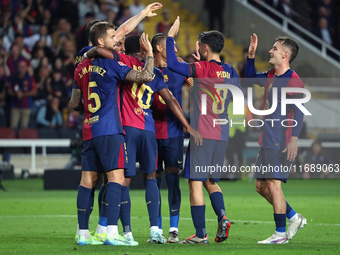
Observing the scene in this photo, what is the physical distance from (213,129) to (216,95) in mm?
405

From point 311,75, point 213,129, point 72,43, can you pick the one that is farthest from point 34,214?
point 311,75

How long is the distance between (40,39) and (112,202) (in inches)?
545

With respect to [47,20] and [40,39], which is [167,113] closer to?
[40,39]

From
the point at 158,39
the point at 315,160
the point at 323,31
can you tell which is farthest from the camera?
the point at 323,31

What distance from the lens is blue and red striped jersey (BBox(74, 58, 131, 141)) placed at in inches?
284

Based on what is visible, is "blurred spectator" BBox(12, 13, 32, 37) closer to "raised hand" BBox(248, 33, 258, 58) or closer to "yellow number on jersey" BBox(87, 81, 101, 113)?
"raised hand" BBox(248, 33, 258, 58)

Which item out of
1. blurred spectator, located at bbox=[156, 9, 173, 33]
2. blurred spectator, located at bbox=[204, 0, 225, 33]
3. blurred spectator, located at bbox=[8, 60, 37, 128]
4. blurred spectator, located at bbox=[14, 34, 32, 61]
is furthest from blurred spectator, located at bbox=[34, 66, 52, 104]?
blurred spectator, located at bbox=[204, 0, 225, 33]

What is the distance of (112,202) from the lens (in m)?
7.17

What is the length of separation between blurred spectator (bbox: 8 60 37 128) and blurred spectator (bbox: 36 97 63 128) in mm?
329

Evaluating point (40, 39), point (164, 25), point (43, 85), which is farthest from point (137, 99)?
point (164, 25)

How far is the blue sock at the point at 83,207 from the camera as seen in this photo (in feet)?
24.1

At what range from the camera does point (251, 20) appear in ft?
75.9

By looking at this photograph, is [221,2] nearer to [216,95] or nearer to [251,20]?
[251,20]

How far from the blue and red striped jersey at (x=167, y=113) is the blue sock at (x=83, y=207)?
108 centimetres
